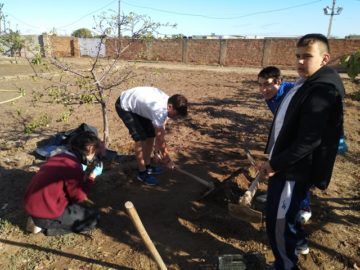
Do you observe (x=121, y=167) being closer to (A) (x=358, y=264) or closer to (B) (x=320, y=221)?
(B) (x=320, y=221)

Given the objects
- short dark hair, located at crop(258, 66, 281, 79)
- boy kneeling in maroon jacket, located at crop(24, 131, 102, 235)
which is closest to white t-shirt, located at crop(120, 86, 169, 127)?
boy kneeling in maroon jacket, located at crop(24, 131, 102, 235)

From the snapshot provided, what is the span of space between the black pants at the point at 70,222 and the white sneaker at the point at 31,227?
52 millimetres

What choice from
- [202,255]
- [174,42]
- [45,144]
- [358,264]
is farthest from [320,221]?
[174,42]

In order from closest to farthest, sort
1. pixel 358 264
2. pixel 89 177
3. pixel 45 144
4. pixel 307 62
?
pixel 307 62 < pixel 358 264 < pixel 89 177 < pixel 45 144

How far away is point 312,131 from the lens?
2.13 metres

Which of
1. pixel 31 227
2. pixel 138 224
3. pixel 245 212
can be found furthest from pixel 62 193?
pixel 245 212

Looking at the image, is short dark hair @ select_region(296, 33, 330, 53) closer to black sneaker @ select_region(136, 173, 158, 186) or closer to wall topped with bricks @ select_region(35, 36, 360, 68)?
black sneaker @ select_region(136, 173, 158, 186)

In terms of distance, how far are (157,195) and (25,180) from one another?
1821mm

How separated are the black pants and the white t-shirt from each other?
1.22m

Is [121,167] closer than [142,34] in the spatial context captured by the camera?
Yes

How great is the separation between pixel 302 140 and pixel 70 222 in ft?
8.02

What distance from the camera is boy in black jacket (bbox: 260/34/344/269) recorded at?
2.11 m

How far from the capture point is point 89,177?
3521 millimetres

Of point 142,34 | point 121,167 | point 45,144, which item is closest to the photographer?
point 121,167
